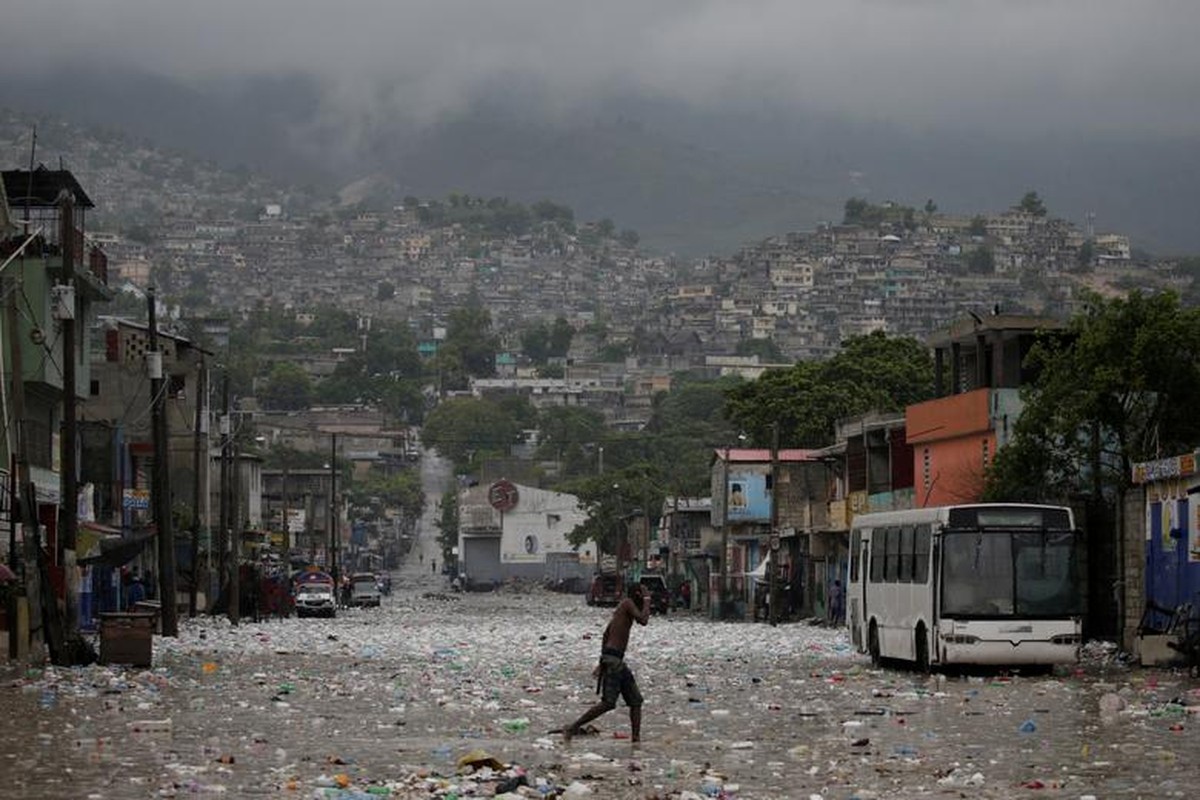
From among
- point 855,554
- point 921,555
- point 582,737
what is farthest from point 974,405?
point 582,737

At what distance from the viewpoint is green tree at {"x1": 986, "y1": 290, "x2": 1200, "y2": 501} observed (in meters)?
43.6

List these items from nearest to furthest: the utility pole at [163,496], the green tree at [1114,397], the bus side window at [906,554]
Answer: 1. the bus side window at [906,554]
2. the green tree at [1114,397]
3. the utility pole at [163,496]

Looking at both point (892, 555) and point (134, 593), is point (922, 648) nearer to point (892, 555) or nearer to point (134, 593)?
point (892, 555)

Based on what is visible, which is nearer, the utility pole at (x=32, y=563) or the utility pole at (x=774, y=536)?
the utility pole at (x=32, y=563)

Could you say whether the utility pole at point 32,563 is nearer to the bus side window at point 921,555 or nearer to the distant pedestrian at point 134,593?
the bus side window at point 921,555

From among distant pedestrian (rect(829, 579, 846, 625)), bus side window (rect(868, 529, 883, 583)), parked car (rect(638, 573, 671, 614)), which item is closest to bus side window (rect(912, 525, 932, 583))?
bus side window (rect(868, 529, 883, 583))

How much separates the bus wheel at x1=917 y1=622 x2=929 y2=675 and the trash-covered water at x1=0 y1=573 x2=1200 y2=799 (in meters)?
0.86

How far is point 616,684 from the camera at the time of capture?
23.7 m

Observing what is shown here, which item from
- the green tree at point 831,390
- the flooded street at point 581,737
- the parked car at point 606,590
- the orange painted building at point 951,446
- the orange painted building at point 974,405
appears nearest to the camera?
the flooded street at point 581,737

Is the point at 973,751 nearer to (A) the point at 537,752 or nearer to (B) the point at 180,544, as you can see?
(A) the point at 537,752

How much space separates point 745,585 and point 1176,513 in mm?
60260

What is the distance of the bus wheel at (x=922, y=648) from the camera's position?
36.2 meters

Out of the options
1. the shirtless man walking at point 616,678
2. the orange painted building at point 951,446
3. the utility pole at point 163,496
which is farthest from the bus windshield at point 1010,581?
the orange painted building at point 951,446

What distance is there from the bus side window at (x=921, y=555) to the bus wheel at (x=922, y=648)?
74cm
